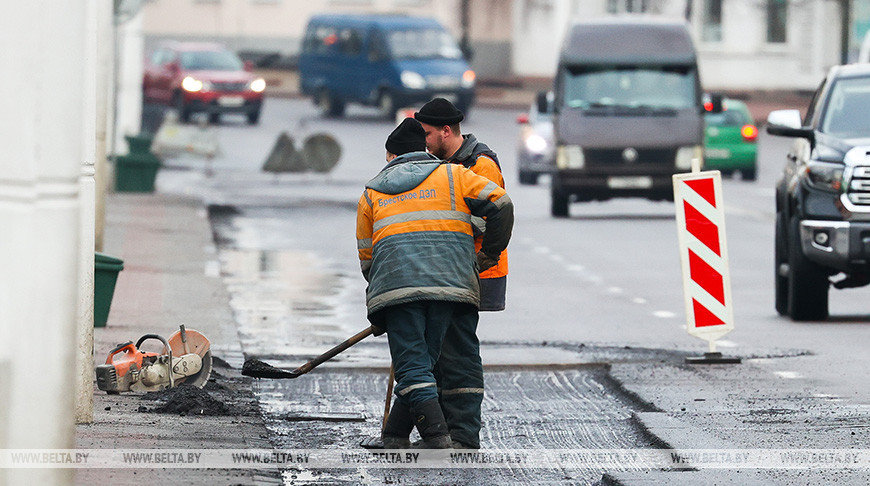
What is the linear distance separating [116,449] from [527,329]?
6266 millimetres

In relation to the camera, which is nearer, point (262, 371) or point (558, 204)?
point (262, 371)

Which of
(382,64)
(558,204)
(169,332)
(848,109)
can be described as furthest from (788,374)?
(382,64)

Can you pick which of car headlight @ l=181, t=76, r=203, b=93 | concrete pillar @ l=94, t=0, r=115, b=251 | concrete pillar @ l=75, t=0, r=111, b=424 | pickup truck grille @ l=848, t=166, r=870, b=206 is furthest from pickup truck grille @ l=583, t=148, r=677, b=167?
car headlight @ l=181, t=76, r=203, b=93

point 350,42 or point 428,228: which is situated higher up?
point 428,228

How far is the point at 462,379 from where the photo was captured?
873 cm

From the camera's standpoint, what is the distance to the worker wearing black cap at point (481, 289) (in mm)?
8641

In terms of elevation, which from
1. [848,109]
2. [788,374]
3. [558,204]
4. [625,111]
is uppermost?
[848,109]

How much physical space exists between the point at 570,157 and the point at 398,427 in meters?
16.3

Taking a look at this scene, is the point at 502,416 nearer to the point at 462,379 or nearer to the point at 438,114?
the point at 462,379

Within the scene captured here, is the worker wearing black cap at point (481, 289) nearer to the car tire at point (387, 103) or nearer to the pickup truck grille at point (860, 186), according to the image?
the pickup truck grille at point (860, 186)

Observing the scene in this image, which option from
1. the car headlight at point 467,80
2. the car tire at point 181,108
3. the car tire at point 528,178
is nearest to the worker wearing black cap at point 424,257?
the car tire at point 528,178

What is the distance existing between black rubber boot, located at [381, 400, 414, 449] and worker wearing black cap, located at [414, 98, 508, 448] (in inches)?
7.1

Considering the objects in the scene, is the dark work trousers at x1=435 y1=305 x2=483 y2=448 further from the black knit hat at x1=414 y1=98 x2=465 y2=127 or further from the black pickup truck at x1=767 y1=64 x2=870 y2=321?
the black pickup truck at x1=767 y1=64 x2=870 y2=321

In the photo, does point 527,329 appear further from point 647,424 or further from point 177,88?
point 177,88
